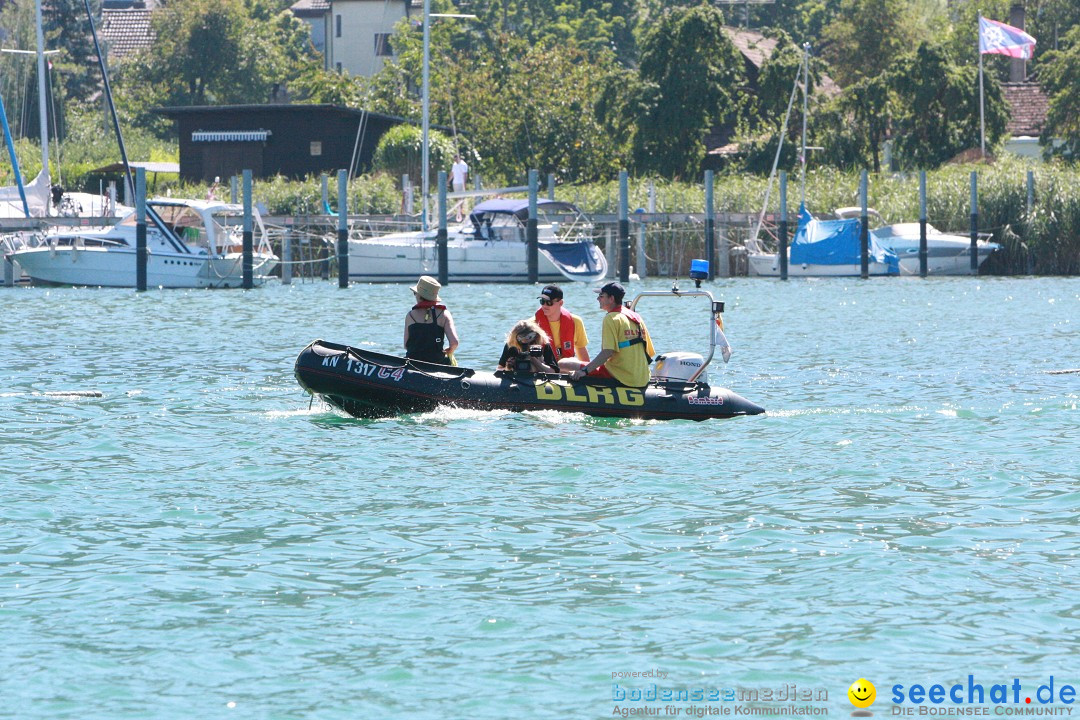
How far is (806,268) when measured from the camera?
48.4 m

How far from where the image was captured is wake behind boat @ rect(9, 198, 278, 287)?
136 feet

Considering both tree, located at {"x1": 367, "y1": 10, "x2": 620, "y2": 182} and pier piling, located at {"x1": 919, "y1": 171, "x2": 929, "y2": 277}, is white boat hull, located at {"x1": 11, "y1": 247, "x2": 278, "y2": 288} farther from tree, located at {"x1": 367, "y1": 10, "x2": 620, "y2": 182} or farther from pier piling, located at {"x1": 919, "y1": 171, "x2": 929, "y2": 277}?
pier piling, located at {"x1": 919, "y1": 171, "x2": 929, "y2": 277}

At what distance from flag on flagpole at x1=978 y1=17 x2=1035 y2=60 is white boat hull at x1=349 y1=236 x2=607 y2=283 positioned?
18.1 meters

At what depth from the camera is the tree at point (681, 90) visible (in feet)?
182

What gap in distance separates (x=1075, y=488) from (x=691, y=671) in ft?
19.6

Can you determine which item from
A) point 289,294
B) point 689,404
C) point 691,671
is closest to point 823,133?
point 289,294

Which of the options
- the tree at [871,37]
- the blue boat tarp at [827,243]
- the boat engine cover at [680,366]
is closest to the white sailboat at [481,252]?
the blue boat tarp at [827,243]

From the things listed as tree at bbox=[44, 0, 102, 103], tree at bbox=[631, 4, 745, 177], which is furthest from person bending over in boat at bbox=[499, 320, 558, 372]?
Result: tree at bbox=[44, 0, 102, 103]

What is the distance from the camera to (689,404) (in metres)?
16.5

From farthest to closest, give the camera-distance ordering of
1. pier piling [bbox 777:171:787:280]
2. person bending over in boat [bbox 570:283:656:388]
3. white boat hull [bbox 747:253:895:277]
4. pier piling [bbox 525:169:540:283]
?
white boat hull [bbox 747:253:895:277], pier piling [bbox 777:171:787:280], pier piling [bbox 525:169:540:283], person bending over in boat [bbox 570:283:656:388]

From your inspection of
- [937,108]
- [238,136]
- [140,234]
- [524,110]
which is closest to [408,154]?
[524,110]

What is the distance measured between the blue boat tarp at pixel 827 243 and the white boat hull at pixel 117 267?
1693 centimetres

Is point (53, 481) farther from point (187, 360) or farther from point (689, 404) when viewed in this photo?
point (187, 360)

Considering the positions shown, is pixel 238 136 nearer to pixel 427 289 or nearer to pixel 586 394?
pixel 427 289
